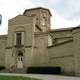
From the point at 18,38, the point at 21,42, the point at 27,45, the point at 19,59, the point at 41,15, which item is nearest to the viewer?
the point at 27,45

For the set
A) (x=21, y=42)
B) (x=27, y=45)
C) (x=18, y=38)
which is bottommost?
(x=27, y=45)

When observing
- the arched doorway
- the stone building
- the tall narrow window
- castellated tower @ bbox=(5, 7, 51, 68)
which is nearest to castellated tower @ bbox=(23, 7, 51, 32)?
the stone building

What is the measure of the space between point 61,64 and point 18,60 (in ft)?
42.5

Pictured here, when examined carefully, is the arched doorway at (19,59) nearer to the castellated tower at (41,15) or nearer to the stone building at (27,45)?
the stone building at (27,45)

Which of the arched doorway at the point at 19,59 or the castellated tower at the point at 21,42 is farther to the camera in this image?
the arched doorway at the point at 19,59

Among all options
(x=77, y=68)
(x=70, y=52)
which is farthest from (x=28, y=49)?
(x=77, y=68)

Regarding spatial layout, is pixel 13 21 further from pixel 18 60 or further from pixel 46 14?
pixel 46 14

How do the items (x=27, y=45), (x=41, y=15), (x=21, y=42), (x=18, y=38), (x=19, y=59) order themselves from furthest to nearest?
(x=41, y=15)
(x=18, y=38)
(x=21, y=42)
(x=19, y=59)
(x=27, y=45)

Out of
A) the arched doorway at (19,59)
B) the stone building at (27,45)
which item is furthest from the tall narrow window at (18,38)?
the arched doorway at (19,59)

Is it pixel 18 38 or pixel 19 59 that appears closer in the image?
pixel 19 59

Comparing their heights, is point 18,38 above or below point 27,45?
above

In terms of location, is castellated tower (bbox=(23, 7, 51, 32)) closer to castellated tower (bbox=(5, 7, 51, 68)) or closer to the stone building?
the stone building

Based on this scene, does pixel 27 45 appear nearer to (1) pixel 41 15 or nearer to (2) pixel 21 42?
(2) pixel 21 42

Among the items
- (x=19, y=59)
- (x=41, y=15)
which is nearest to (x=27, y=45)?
(x=19, y=59)
